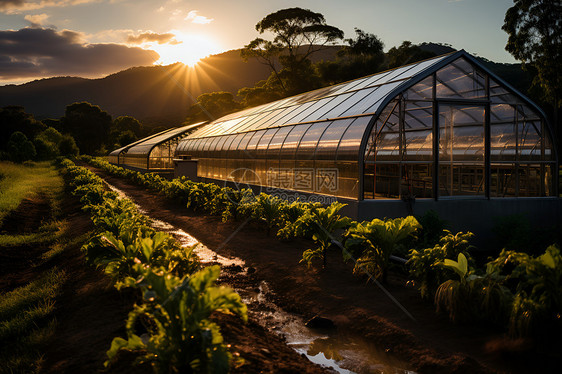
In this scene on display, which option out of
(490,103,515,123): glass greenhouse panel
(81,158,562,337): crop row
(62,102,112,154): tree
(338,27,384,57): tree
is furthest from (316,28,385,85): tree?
(62,102,112,154): tree

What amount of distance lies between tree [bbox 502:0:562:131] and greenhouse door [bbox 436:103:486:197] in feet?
49.1

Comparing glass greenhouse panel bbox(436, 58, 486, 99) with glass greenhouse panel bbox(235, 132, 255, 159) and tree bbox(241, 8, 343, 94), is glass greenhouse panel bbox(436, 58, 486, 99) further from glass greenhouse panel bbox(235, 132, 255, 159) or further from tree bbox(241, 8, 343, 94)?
tree bbox(241, 8, 343, 94)

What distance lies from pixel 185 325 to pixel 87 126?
314ft

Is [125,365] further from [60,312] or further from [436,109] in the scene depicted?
[436,109]

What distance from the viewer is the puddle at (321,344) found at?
4.97m

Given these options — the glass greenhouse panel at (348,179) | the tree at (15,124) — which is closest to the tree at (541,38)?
the glass greenhouse panel at (348,179)

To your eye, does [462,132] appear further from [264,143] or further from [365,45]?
[365,45]

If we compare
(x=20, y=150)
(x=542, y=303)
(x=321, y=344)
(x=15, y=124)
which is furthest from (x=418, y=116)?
(x=15, y=124)

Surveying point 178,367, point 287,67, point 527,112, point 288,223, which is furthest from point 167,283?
point 287,67

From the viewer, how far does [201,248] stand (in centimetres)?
1059

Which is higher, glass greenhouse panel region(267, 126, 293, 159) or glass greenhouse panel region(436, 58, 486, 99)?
glass greenhouse panel region(436, 58, 486, 99)

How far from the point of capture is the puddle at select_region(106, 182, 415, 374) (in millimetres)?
4969

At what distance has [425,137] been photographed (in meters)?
16.6

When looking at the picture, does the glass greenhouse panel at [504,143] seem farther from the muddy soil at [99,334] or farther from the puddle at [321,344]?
the muddy soil at [99,334]
